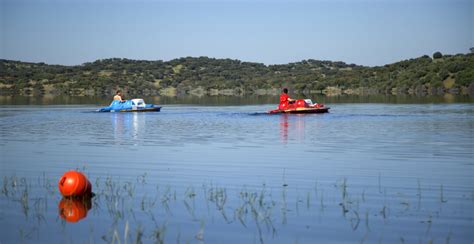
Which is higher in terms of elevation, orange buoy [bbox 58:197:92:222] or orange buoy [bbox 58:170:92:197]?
orange buoy [bbox 58:170:92:197]

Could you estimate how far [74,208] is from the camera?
13883 mm

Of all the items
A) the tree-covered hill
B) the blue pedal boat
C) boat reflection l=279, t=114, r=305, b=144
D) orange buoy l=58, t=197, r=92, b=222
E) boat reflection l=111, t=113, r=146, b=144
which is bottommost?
orange buoy l=58, t=197, r=92, b=222

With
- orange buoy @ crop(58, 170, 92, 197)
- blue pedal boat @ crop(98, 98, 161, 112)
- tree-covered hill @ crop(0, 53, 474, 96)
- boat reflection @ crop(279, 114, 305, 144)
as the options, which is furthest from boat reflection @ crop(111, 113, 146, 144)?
tree-covered hill @ crop(0, 53, 474, 96)

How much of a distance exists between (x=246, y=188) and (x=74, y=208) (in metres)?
3.97

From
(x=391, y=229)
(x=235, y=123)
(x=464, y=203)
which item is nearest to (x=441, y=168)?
(x=464, y=203)

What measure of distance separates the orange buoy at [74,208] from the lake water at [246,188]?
0.06 m

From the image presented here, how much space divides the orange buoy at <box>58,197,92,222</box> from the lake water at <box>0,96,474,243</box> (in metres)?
0.06

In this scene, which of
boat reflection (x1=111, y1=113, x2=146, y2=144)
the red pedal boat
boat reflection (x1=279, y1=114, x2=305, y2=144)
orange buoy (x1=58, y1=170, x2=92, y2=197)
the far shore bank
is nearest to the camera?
orange buoy (x1=58, y1=170, x2=92, y2=197)

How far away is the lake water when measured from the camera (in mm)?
11926

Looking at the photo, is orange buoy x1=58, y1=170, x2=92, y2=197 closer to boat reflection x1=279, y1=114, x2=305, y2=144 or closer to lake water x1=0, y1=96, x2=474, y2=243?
lake water x1=0, y1=96, x2=474, y2=243

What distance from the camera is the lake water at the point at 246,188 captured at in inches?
470

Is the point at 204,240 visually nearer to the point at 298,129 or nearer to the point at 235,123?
the point at 298,129

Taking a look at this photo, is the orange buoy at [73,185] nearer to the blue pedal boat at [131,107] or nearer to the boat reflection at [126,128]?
the boat reflection at [126,128]

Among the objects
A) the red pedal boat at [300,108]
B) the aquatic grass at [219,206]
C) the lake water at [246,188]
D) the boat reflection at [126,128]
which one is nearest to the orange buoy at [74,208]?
the lake water at [246,188]
